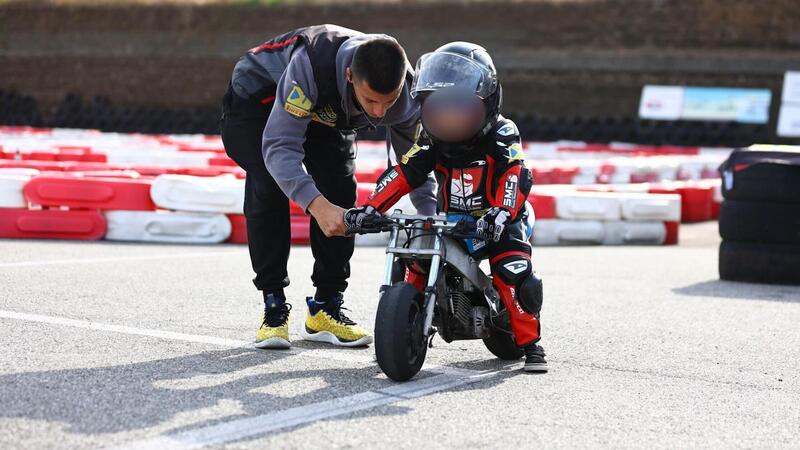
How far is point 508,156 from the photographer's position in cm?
438

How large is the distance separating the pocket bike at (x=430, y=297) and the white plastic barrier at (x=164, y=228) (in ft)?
16.6

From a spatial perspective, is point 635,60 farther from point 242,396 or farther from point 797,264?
point 242,396

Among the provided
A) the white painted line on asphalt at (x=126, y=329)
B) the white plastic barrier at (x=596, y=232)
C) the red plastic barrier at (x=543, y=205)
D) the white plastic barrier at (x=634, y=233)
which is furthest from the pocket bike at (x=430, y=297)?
the white plastic barrier at (x=634, y=233)

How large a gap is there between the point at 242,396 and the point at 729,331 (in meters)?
2.90

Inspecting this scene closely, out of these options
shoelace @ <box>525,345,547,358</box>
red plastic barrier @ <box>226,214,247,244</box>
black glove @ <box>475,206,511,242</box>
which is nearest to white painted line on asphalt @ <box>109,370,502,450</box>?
shoelace @ <box>525,345,547,358</box>

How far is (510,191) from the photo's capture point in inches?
170

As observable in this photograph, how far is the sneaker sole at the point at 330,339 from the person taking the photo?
4848 millimetres

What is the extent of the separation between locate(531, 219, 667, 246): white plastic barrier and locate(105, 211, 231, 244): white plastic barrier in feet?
9.04

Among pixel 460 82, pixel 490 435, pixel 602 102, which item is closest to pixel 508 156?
pixel 460 82

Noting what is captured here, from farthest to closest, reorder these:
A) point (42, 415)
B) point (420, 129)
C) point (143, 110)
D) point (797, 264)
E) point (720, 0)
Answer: point (143, 110), point (720, 0), point (797, 264), point (420, 129), point (42, 415)

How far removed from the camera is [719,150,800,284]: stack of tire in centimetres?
782

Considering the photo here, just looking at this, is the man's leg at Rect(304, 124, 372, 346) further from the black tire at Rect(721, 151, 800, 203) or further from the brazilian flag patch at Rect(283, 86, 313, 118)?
the black tire at Rect(721, 151, 800, 203)

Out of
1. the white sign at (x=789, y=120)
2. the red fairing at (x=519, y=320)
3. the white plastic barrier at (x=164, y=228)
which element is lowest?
the white sign at (x=789, y=120)

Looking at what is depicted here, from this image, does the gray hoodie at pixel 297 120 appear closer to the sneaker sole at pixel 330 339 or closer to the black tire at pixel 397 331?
the black tire at pixel 397 331
